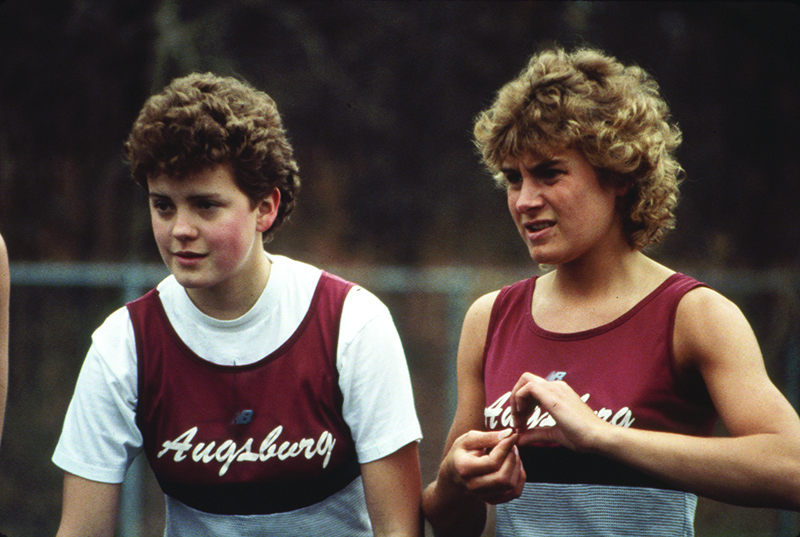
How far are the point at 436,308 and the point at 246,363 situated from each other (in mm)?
5763

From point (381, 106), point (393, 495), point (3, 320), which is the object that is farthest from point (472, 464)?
point (381, 106)

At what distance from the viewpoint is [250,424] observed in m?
2.16

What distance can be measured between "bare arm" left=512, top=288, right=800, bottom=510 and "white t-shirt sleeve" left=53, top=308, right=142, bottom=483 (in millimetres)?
1117

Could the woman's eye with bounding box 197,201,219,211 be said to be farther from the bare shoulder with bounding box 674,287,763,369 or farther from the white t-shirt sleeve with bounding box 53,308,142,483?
the bare shoulder with bounding box 674,287,763,369

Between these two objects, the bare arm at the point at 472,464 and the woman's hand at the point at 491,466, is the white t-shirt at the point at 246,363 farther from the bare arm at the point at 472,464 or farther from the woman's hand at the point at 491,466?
the woman's hand at the point at 491,466


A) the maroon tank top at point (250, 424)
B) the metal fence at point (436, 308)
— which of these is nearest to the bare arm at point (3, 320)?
the maroon tank top at point (250, 424)

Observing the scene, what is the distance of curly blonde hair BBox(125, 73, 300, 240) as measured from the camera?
2.13m

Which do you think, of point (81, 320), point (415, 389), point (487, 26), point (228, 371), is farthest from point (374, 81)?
point (228, 371)

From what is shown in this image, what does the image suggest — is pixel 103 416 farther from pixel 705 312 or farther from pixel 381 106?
pixel 381 106

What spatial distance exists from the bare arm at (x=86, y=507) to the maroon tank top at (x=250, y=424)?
160 mm

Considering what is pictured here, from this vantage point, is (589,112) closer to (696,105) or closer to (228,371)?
(228,371)

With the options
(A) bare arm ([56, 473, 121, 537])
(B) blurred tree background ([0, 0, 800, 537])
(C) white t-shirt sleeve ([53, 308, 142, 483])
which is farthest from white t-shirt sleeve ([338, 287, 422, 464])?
(B) blurred tree background ([0, 0, 800, 537])

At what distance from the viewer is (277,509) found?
2.16 meters

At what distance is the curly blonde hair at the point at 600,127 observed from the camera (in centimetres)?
194
